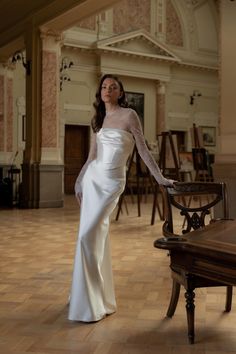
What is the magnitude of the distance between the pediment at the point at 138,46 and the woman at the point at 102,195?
13749 millimetres

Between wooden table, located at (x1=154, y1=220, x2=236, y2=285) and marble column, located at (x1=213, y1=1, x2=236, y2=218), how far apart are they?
3064mm

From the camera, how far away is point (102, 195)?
3.20 meters

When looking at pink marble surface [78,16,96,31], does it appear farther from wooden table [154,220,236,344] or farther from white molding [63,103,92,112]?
wooden table [154,220,236,344]

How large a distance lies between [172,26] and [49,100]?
9442mm

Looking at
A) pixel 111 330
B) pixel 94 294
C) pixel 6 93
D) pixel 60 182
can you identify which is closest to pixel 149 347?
pixel 111 330

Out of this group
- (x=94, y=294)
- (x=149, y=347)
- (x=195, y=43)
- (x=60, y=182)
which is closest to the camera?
(x=149, y=347)

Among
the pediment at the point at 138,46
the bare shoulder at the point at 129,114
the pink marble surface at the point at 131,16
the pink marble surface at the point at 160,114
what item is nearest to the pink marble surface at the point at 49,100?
the pediment at the point at 138,46

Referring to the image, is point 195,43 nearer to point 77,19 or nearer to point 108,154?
point 77,19

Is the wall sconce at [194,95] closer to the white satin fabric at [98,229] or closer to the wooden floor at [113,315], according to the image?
the wooden floor at [113,315]

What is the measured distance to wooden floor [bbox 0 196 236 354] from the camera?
2672 millimetres

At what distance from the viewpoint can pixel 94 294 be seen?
313cm

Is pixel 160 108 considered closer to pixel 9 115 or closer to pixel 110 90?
pixel 9 115

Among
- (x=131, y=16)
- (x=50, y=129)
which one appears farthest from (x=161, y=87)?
(x=50, y=129)

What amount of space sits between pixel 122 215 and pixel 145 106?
9.40 m
